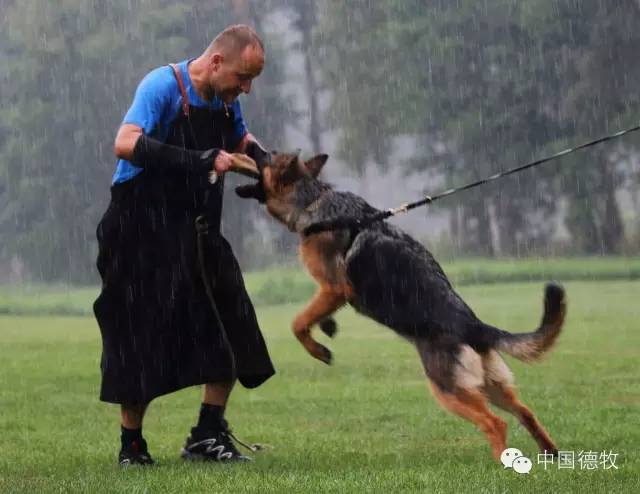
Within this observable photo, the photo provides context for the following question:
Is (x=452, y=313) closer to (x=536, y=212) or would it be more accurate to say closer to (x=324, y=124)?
(x=536, y=212)

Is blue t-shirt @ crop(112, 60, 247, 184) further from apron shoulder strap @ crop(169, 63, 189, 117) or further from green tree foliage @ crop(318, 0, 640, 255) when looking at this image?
green tree foliage @ crop(318, 0, 640, 255)

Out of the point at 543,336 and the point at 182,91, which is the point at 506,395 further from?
the point at 182,91

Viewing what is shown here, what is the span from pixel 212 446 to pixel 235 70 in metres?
1.99

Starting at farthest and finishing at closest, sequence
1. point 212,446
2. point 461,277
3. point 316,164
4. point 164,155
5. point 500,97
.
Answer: point 500,97 < point 461,277 < point 316,164 < point 212,446 < point 164,155

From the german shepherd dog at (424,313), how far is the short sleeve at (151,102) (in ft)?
2.59

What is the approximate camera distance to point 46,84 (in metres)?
40.6

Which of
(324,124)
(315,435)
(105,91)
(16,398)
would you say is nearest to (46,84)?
(105,91)

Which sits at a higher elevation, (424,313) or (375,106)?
(375,106)

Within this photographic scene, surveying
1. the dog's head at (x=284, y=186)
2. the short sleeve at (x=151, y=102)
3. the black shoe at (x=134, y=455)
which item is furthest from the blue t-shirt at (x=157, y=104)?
the black shoe at (x=134, y=455)

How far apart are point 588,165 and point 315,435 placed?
29.0 meters

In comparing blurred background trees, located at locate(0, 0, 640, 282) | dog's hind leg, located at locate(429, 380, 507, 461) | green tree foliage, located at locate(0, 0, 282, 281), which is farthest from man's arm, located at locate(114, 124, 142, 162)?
green tree foliage, located at locate(0, 0, 282, 281)

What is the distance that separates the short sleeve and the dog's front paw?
1.29m

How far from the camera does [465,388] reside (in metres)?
5.71

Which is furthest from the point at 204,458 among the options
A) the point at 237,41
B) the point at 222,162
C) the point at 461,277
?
the point at 461,277
